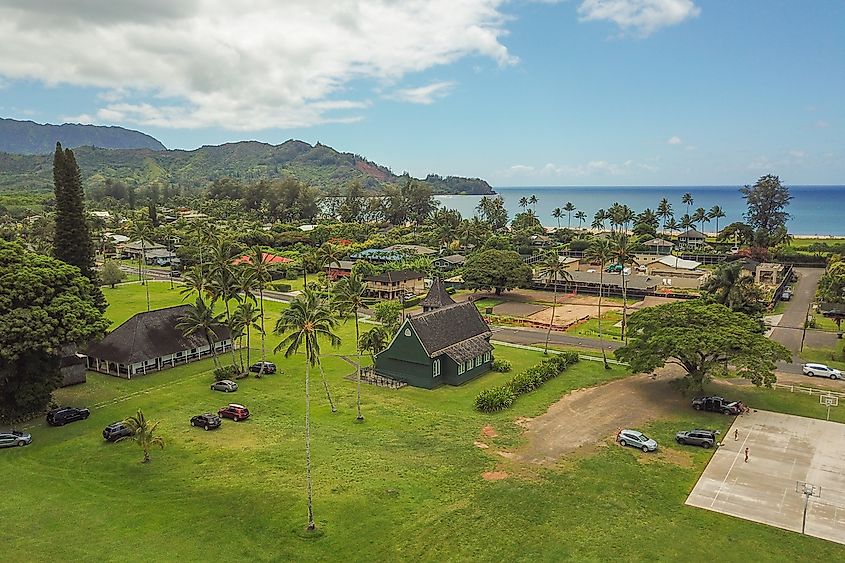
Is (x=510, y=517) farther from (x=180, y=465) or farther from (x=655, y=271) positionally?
(x=655, y=271)

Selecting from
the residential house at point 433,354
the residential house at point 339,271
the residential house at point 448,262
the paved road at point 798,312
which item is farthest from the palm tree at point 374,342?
the residential house at point 448,262

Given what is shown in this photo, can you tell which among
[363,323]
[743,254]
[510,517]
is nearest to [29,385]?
[510,517]

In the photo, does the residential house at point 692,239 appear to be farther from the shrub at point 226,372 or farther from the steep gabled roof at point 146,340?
the shrub at point 226,372

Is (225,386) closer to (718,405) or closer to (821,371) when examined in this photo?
(718,405)

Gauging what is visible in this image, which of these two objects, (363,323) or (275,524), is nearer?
(275,524)

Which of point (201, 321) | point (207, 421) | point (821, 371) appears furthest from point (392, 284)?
point (821, 371)

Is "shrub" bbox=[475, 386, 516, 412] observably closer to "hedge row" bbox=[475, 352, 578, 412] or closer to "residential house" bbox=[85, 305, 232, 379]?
"hedge row" bbox=[475, 352, 578, 412]
